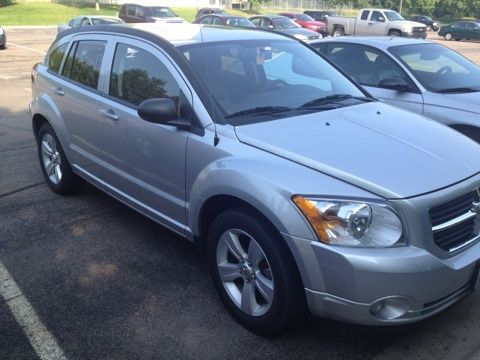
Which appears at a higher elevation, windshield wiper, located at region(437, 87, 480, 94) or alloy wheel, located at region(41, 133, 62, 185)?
windshield wiper, located at region(437, 87, 480, 94)

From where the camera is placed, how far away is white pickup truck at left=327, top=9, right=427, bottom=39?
27.8 meters

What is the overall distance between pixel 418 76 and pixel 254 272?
3947 millimetres

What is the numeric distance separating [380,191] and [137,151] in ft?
6.32

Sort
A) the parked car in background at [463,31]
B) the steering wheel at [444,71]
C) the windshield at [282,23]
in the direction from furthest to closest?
the parked car in background at [463,31] < the windshield at [282,23] < the steering wheel at [444,71]

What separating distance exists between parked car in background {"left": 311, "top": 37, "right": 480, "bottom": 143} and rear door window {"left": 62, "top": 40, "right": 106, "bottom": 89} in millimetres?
3242

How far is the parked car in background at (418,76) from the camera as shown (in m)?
5.47

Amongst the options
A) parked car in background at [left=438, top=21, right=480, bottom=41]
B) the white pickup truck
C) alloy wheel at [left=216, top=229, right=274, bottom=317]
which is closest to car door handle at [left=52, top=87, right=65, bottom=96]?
alloy wheel at [left=216, top=229, right=274, bottom=317]

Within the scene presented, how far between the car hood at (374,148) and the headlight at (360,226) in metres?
0.10

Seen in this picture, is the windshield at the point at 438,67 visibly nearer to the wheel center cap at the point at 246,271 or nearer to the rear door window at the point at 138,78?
the rear door window at the point at 138,78

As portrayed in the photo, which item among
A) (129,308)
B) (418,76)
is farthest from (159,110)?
(418,76)

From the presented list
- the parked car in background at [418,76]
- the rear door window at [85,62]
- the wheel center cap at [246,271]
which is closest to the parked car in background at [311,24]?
the parked car in background at [418,76]

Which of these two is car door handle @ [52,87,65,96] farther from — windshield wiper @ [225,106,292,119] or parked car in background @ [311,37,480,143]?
parked car in background @ [311,37,480,143]

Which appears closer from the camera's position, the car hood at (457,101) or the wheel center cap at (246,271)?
the wheel center cap at (246,271)

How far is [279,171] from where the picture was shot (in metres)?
2.78
